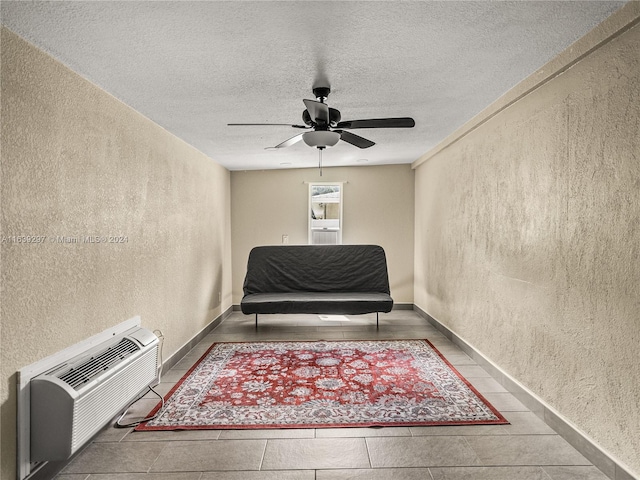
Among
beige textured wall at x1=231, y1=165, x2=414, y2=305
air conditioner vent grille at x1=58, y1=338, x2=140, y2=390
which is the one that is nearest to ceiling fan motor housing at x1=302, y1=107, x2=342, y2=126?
air conditioner vent grille at x1=58, y1=338, x2=140, y2=390

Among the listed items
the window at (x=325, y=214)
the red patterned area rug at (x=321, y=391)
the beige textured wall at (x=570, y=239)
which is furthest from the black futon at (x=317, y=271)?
the beige textured wall at (x=570, y=239)

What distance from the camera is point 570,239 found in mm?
2250

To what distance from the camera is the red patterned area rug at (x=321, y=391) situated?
101 inches

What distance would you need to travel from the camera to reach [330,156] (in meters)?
5.21

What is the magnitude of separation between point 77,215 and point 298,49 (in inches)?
60.9

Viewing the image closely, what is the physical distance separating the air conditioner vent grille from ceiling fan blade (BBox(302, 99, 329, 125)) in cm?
190

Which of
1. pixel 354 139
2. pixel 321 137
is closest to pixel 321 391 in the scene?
pixel 321 137

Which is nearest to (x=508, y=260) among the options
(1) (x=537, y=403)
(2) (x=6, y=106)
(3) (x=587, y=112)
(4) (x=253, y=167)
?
(1) (x=537, y=403)

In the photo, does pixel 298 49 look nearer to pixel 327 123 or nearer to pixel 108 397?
pixel 327 123

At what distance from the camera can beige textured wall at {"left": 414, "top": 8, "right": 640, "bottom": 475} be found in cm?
182

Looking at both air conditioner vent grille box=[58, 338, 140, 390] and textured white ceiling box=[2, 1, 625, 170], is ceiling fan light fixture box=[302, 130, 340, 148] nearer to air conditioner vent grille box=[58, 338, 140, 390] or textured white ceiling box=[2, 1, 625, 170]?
textured white ceiling box=[2, 1, 625, 170]

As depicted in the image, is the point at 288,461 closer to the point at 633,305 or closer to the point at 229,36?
the point at 633,305

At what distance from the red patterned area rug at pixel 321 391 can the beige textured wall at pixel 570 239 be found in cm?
52

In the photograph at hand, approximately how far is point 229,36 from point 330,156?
10.9 feet
